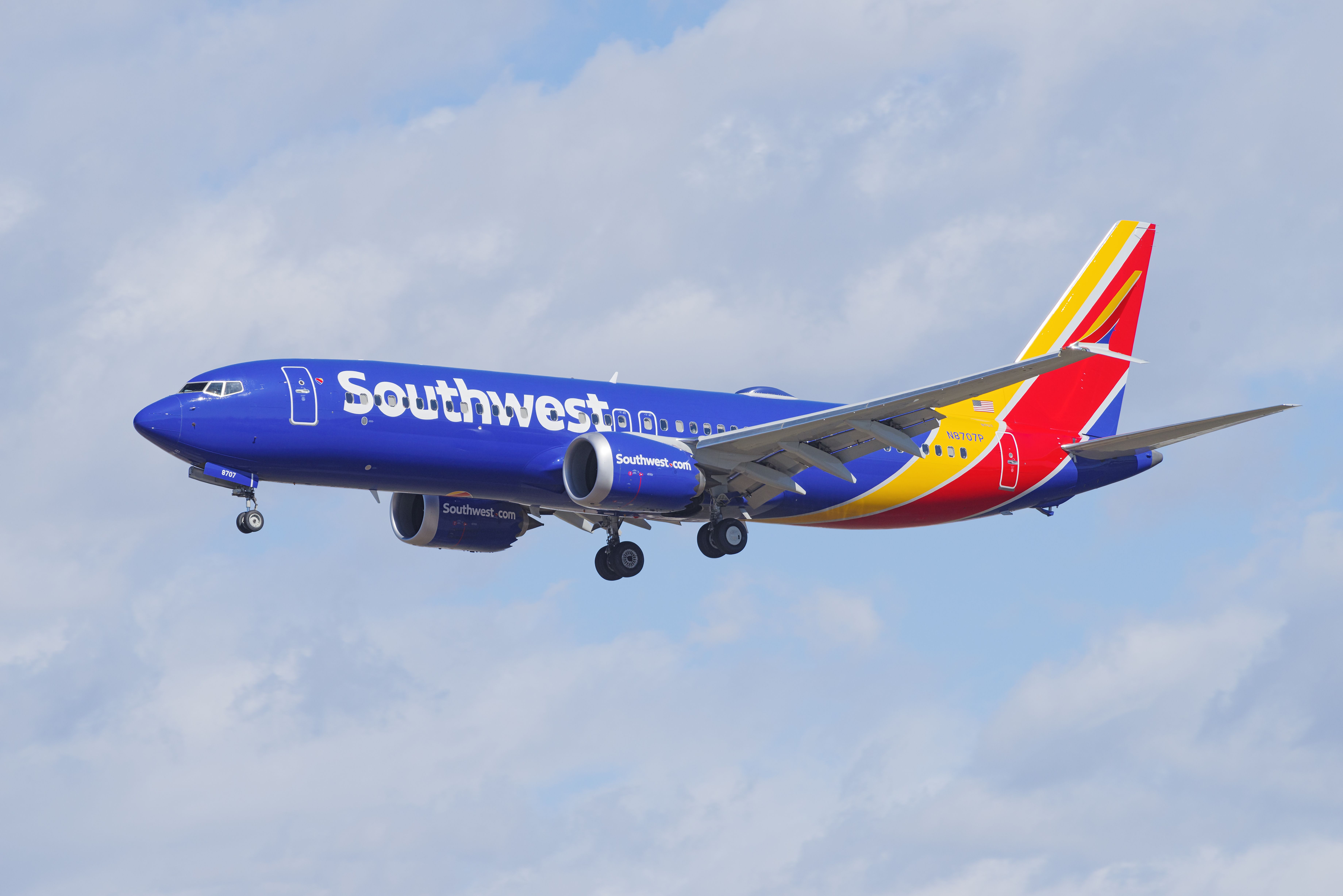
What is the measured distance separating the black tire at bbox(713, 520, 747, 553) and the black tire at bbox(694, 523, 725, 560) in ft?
0.19

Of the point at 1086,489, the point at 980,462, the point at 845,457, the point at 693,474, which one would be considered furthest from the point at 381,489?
the point at 1086,489

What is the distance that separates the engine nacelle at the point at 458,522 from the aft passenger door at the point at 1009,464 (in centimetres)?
1363

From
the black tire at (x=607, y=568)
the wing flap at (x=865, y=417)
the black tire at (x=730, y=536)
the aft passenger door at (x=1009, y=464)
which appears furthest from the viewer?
the aft passenger door at (x=1009, y=464)

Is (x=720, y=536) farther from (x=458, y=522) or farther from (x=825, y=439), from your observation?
(x=458, y=522)

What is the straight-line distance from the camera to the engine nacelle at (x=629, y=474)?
43250mm

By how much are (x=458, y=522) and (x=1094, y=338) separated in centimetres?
2057

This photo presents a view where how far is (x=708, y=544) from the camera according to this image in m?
47.0

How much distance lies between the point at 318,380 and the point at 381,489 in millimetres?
3241

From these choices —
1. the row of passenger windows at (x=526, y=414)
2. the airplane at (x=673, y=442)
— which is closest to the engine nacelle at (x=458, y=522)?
the airplane at (x=673, y=442)

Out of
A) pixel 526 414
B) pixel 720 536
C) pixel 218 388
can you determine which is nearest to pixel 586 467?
pixel 526 414

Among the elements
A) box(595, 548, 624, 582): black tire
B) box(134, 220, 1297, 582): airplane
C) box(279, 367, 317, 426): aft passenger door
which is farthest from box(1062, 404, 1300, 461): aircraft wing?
box(279, 367, 317, 426): aft passenger door

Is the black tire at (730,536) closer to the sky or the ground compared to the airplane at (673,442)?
closer to the ground

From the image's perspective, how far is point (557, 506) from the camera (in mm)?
46094

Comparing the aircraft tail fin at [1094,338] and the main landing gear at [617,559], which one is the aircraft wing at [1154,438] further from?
the main landing gear at [617,559]
